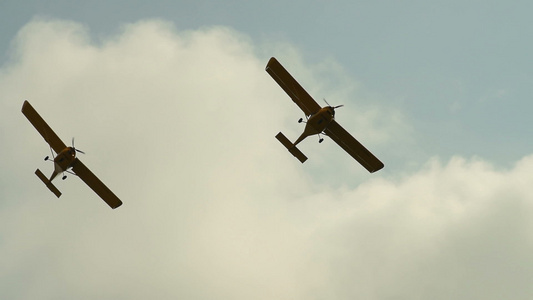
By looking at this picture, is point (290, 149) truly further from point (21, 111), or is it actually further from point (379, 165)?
point (21, 111)

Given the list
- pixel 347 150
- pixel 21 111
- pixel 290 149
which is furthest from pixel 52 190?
pixel 347 150

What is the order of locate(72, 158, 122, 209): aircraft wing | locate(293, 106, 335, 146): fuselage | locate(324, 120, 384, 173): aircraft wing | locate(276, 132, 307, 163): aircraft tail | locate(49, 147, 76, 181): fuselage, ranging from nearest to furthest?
locate(293, 106, 335, 146): fuselage, locate(324, 120, 384, 173): aircraft wing, locate(49, 147, 76, 181): fuselage, locate(276, 132, 307, 163): aircraft tail, locate(72, 158, 122, 209): aircraft wing

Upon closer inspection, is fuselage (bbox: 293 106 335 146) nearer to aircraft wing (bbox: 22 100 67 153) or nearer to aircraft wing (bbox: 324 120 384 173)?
aircraft wing (bbox: 324 120 384 173)

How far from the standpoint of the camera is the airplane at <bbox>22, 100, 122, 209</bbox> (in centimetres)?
5059

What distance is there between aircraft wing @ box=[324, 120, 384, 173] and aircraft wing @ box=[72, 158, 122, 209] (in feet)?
61.0

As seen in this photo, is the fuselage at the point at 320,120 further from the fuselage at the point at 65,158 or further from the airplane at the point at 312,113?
the fuselage at the point at 65,158

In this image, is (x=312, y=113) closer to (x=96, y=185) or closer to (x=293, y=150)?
(x=293, y=150)

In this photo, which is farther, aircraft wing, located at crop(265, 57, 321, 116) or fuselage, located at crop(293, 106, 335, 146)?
aircraft wing, located at crop(265, 57, 321, 116)

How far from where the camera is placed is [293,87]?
48250 mm

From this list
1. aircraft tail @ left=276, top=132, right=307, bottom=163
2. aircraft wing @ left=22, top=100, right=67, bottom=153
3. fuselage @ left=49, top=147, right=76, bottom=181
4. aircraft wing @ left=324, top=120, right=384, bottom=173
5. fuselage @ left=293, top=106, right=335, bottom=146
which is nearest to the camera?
fuselage @ left=293, top=106, right=335, bottom=146

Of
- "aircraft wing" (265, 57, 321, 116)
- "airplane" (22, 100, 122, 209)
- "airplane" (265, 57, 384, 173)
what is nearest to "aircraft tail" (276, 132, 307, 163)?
"airplane" (265, 57, 384, 173)

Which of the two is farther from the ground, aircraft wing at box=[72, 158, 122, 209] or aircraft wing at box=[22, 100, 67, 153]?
aircraft wing at box=[22, 100, 67, 153]

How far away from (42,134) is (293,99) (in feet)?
65.8

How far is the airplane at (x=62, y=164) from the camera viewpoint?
→ 50.6 metres
